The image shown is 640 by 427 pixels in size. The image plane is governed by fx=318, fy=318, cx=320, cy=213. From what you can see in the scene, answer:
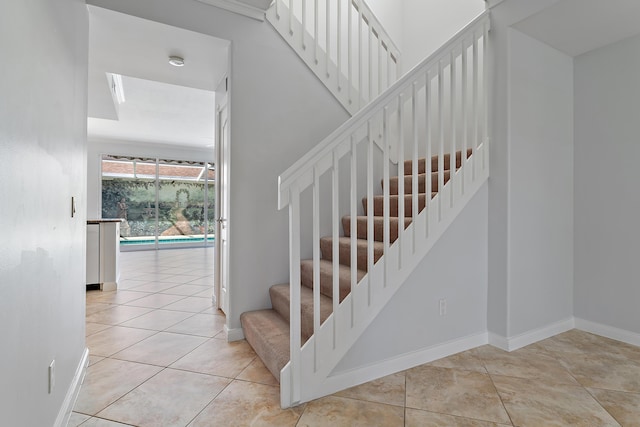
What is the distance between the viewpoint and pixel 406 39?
13.6 ft

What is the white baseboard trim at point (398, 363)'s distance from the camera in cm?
177

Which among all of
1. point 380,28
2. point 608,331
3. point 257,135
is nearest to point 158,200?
point 257,135

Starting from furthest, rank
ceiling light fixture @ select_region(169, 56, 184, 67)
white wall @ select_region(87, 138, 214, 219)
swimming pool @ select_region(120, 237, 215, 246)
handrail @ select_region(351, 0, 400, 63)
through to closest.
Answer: swimming pool @ select_region(120, 237, 215, 246) < white wall @ select_region(87, 138, 214, 219) < handrail @ select_region(351, 0, 400, 63) < ceiling light fixture @ select_region(169, 56, 184, 67)

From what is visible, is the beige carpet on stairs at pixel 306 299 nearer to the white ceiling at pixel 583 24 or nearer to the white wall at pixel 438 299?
the white wall at pixel 438 299

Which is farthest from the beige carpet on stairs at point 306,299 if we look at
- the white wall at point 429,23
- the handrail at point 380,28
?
the white wall at point 429,23

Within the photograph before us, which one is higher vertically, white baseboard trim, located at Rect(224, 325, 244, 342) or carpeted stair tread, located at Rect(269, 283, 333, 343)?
carpeted stair tread, located at Rect(269, 283, 333, 343)

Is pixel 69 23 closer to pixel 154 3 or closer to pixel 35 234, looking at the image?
pixel 154 3

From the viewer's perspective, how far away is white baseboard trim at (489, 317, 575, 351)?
2.28 m

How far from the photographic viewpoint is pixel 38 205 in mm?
1203

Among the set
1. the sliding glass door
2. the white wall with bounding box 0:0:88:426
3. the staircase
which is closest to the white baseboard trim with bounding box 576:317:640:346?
the staircase

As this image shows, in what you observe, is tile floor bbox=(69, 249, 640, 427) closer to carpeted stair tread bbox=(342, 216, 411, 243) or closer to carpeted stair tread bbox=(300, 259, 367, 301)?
carpeted stair tread bbox=(300, 259, 367, 301)

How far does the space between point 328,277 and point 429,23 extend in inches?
135

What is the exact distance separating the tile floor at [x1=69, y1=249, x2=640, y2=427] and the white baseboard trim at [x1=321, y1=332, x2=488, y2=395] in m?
0.04

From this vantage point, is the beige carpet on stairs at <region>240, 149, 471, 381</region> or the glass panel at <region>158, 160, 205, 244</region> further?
the glass panel at <region>158, 160, 205, 244</region>
